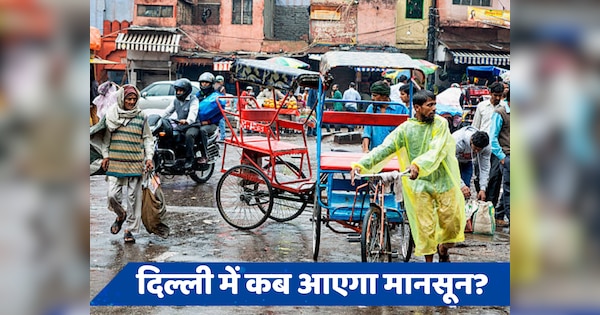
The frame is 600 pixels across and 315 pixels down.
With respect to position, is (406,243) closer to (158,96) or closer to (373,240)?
(373,240)

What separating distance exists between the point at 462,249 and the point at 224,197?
2.48 meters

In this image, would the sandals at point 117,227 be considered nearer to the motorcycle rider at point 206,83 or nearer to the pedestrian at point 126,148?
the pedestrian at point 126,148

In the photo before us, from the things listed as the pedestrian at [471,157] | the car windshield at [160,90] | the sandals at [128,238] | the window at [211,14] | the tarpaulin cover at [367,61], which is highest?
the window at [211,14]

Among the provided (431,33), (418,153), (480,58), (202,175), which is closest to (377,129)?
(418,153)

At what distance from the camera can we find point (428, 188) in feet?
16.4

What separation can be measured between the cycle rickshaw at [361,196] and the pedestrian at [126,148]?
64.3 inches

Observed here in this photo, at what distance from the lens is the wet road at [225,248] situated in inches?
183

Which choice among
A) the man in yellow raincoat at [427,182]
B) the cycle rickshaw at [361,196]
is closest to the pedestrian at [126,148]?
the cycle rickshaw at [361,196]

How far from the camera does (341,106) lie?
19375 millimetres

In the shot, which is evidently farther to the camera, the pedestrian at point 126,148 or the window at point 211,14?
the window at point 211,14

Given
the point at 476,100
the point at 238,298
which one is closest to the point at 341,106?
the point at 476,100

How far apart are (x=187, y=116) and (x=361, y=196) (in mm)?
3743
